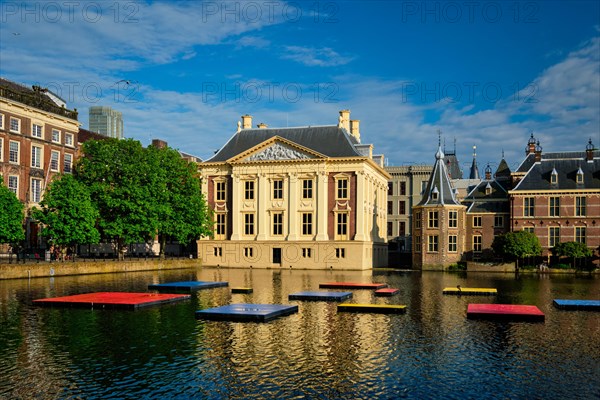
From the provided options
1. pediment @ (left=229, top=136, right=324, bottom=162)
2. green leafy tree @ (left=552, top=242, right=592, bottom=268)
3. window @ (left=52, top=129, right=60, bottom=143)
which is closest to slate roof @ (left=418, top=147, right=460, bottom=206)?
green leafy tree @ (left=552, top=242, right=592, bottom=268)

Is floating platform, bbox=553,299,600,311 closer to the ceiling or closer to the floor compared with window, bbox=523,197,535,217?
closer to the floor

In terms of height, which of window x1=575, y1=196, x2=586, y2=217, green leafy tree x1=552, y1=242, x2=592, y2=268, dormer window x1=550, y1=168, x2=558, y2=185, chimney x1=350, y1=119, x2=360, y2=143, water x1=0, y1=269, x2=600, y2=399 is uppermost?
chimney x1=350, y1=119, x2=360, y2=143

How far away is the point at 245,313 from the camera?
104ft

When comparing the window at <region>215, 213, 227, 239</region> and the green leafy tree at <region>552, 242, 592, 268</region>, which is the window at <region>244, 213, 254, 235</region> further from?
the green leafy tree at <region>552, 242, 592, 268</region>

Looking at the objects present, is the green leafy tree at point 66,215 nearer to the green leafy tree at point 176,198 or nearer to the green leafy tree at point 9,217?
the green leafy tree at point 9,217

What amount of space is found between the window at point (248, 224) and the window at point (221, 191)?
4356mm

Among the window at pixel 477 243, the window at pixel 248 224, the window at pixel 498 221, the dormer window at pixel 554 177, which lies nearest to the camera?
the dormer window at pixel 554 177

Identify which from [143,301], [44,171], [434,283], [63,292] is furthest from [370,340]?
[44,171]

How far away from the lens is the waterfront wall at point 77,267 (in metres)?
54.6

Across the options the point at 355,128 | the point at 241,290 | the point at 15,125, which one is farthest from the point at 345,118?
the point at 241,290

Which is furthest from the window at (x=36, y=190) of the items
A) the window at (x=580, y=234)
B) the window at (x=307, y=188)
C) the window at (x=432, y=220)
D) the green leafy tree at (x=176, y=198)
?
the window at (x=580, y=234)

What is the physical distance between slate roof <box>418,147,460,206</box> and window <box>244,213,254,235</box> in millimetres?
23084

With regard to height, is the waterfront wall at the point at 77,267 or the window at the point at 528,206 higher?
the window at the point at 528,206

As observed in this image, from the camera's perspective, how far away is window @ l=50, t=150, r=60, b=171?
81312 millimetres
